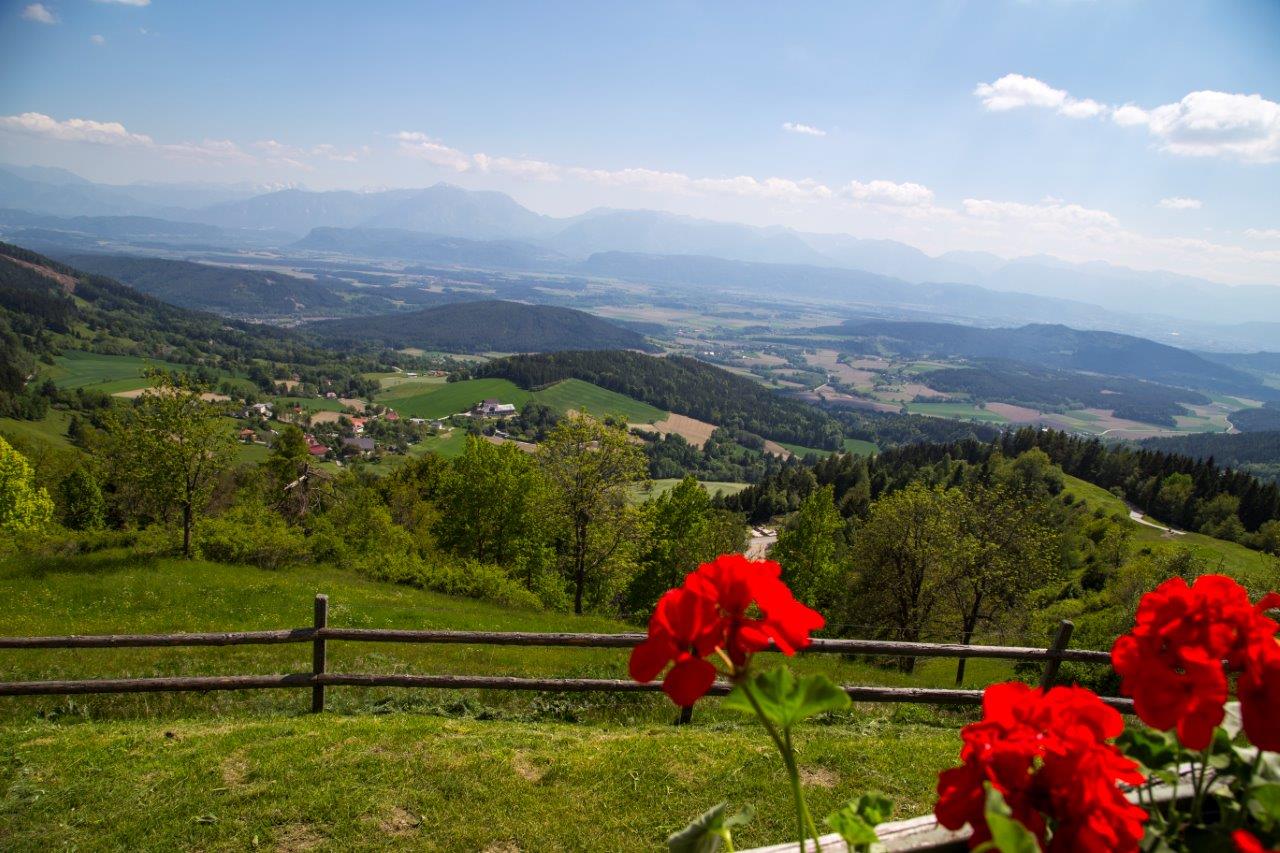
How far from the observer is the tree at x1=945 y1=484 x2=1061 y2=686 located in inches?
925

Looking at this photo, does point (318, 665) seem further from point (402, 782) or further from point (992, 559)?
point (992, 559)

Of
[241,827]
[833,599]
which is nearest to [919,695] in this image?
[241,827]

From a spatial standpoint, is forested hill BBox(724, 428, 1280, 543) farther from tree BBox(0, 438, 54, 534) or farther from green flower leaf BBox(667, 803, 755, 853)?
green flower leaf BBox(667, 803, 755, 853)

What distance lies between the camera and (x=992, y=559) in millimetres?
23484

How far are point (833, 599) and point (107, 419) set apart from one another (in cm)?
3056

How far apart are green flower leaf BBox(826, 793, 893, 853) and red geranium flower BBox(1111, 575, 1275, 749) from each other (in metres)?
0.61

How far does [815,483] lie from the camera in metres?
77.8

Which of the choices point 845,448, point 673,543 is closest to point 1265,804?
point 673,543

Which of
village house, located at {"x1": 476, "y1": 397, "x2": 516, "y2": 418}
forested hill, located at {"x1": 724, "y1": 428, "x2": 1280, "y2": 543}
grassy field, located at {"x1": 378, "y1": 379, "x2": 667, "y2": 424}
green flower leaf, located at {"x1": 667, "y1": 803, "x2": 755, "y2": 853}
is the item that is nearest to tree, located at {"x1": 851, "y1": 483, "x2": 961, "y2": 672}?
green flower leaf, located at {"x1": 667, "y1": 803, "x2": 755, "y2": 853}

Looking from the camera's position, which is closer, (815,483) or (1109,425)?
(815,483)

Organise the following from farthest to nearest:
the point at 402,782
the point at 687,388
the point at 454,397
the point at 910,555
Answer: the point at 687,388 → the point at 454,397 → the point at 910,555 → the point at 402,782

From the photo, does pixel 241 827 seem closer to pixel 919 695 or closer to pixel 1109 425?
pixel 919 695

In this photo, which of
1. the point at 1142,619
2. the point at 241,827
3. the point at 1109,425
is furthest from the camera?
the point at 1109,425

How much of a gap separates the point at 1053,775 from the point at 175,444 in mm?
23429
